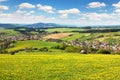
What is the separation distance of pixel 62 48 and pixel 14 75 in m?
121

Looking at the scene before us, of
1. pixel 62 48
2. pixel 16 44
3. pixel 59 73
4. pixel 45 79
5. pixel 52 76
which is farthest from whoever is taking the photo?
pixel 16 44

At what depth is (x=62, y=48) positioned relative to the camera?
14950 cm

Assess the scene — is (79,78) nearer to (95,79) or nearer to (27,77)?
(95,79)

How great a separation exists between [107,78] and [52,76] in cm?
574

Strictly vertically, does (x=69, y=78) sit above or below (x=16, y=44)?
above

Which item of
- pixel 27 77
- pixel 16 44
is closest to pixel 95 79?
pixel 27 77

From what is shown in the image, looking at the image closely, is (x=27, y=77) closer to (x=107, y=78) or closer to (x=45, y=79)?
(x=45, y=79)

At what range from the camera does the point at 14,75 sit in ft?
95.2

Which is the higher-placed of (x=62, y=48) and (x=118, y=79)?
(x=118, y=79)

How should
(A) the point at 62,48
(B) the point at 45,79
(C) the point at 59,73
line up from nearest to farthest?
(B) the point at 45,79
(C) the point at 59,73
(A) the point at 62,48

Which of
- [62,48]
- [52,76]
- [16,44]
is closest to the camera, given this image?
[52,76]

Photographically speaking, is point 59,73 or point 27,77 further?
point 59,73

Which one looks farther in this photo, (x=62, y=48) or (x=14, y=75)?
(x=62, y=48)

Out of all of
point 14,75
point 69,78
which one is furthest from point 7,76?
point 69,78
